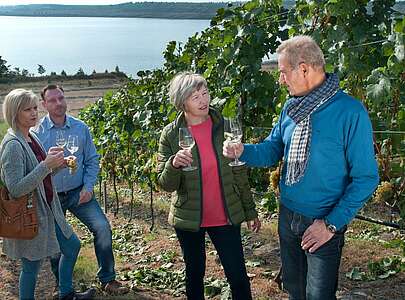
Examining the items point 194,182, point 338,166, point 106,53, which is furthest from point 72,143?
point 106,53

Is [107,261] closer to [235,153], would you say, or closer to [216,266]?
[216,266]

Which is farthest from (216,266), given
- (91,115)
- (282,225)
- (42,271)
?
(91,115)

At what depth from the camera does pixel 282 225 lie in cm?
296

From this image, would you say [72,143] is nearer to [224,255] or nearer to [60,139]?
[60,139]

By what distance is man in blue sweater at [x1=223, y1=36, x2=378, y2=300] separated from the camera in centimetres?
259

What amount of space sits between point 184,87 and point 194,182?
516mm

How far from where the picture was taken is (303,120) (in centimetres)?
Answer: 270

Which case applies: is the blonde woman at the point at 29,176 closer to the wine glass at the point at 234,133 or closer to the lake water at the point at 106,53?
the wine glass at the point at 234,133

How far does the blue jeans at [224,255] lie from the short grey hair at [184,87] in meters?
0.72

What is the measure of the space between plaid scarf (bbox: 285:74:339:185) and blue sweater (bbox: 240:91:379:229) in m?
0.02

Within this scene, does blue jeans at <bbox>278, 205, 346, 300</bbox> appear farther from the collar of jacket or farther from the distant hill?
the distant hill

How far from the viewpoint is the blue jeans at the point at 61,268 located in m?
3.70

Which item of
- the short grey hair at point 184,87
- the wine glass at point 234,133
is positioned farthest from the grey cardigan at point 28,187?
the wine glass at point 234,133

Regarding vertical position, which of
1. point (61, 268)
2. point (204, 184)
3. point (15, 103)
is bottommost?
point (61, 268)
